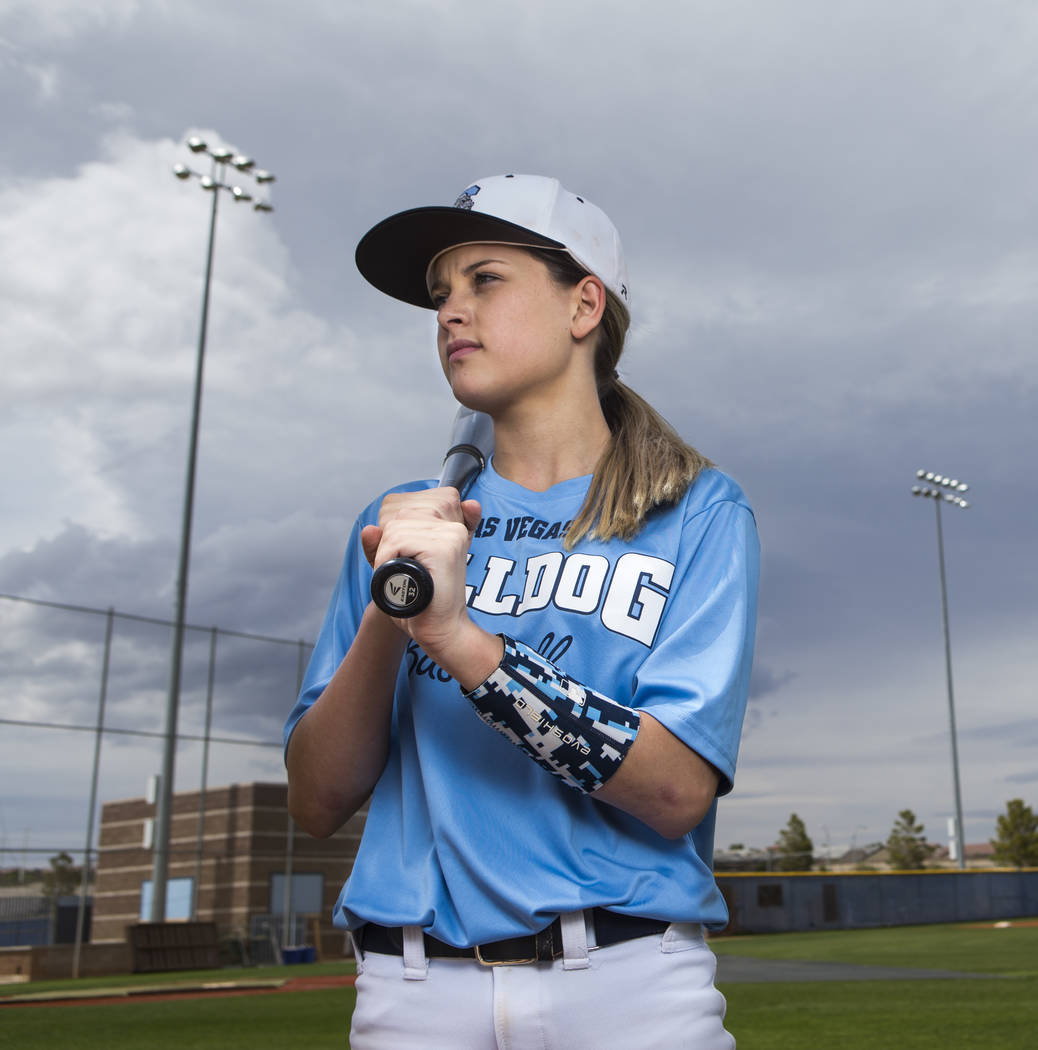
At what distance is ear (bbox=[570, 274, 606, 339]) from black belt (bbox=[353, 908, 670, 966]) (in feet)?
3.19

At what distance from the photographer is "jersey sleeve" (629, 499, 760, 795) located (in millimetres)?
1580

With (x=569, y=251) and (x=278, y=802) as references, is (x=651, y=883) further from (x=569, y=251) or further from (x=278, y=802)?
(x=278, y=802)

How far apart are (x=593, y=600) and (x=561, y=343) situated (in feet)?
1.56

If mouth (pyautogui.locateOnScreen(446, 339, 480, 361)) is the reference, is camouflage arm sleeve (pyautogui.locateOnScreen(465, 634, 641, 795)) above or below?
below

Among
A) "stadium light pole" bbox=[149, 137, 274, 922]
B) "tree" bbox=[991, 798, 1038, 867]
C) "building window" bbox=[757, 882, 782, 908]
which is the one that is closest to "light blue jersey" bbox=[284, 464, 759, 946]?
"stadium light pole" bbox=[149, 137, 274, 922]

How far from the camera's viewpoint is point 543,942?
1.56 m

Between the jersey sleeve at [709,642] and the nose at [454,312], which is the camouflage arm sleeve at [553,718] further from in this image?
the nose at [454,312]

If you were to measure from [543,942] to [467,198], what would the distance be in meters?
1.20

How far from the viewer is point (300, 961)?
2333cm

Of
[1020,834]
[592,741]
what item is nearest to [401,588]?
[592,741]

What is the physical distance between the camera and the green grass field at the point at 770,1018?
325 inches


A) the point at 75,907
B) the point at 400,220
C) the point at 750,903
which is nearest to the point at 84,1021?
the point at 75,907

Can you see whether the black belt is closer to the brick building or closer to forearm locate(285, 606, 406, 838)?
forearm locate(285, 606, 406, 838)

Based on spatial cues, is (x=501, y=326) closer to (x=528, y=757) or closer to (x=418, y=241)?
(x=418, y=241)
